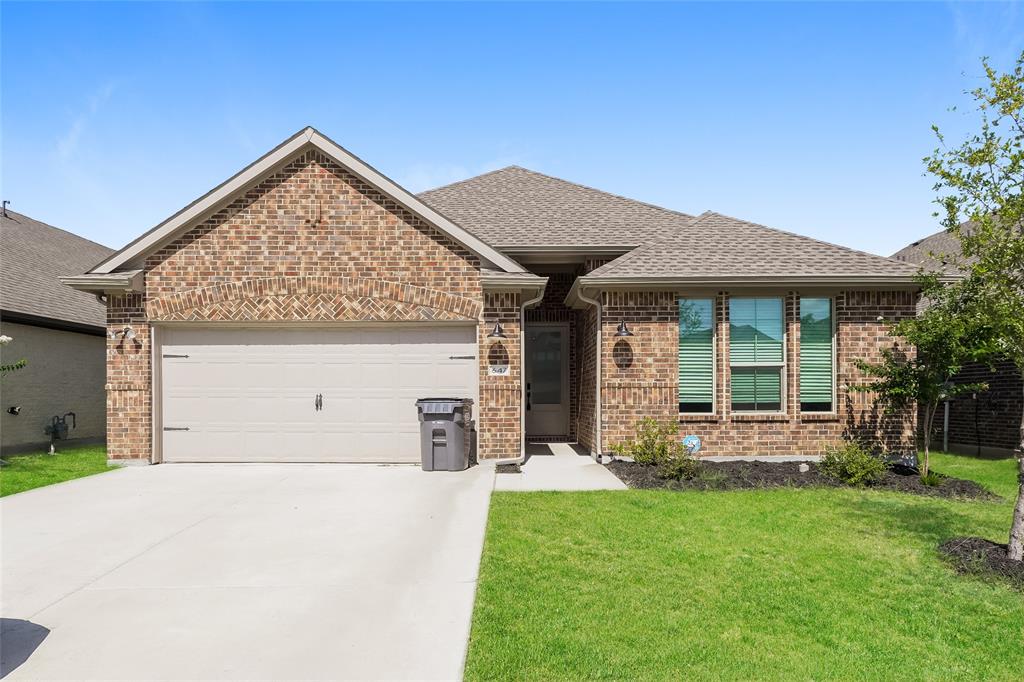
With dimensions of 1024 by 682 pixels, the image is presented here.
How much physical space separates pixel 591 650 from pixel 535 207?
499 inches

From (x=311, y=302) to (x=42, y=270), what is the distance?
1054 centimetres

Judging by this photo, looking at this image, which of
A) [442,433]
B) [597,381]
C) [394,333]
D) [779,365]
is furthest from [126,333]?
[779,365]

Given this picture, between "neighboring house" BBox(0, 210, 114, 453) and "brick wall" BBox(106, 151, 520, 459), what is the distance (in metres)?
4.55

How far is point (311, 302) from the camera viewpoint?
10891mm

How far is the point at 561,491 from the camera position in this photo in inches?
341

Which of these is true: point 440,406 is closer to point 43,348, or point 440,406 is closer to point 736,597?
point 736,597

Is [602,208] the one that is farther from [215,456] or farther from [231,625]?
[231,625]

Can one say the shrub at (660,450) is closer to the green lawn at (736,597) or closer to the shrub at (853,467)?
the green lawn at (736,597)

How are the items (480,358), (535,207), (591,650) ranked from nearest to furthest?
(591,650) < (480,358) < (535,207)

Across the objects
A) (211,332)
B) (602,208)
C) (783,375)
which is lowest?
(783,375)

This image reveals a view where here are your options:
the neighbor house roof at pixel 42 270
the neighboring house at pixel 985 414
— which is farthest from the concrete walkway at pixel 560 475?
the neighbor house roof at pixel 42 270

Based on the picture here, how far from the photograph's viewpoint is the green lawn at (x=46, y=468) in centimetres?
956

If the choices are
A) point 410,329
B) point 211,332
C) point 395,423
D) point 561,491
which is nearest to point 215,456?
point 211,332

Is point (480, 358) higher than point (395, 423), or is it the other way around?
point (480, 358)
